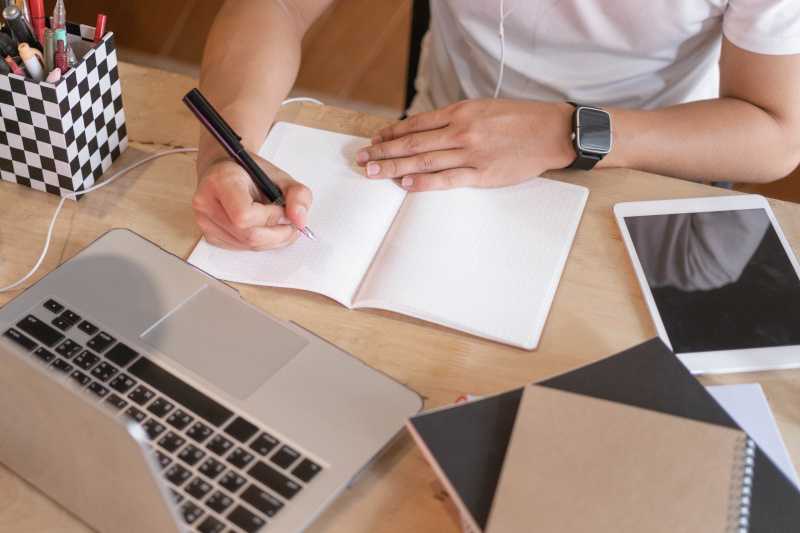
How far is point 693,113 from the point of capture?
3.51 ft

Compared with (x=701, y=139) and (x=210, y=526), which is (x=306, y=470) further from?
(x=701, y=139)

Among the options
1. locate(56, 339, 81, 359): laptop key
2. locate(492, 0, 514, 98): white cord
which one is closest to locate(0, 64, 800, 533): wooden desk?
locate(56, 339, 81, 359): laptop key

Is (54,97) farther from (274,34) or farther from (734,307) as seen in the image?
(734,307)

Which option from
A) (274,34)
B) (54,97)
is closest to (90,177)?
(54,97)

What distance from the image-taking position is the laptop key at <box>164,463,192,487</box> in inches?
26.7

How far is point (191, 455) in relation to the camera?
2.28 feet

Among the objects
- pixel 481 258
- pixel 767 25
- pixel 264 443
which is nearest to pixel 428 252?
pixel 481 258

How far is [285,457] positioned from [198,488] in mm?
74

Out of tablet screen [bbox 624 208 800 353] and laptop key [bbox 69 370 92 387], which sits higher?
laptop key [bbox 69 370 92 387]

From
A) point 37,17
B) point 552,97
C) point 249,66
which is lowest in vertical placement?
point 552,97

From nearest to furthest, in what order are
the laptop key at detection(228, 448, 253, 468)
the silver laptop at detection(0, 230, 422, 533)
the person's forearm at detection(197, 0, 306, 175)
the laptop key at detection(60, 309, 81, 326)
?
the silver laptop at detection(0, 230, 422, 533)
the laptop key at detection(228, 448, 253, 468)
the laptop key at detection(60, 309, 81, 326)
the person's forearm at detection(197, 0, 306, 175)

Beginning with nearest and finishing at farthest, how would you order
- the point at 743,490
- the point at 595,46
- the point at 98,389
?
the point at 743,490 < the point at 98,389 < the point at 595,46

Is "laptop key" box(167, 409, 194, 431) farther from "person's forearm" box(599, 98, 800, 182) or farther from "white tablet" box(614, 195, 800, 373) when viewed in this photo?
"person's forearm" box(599, 98, 800, 182)

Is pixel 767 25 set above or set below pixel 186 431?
above
